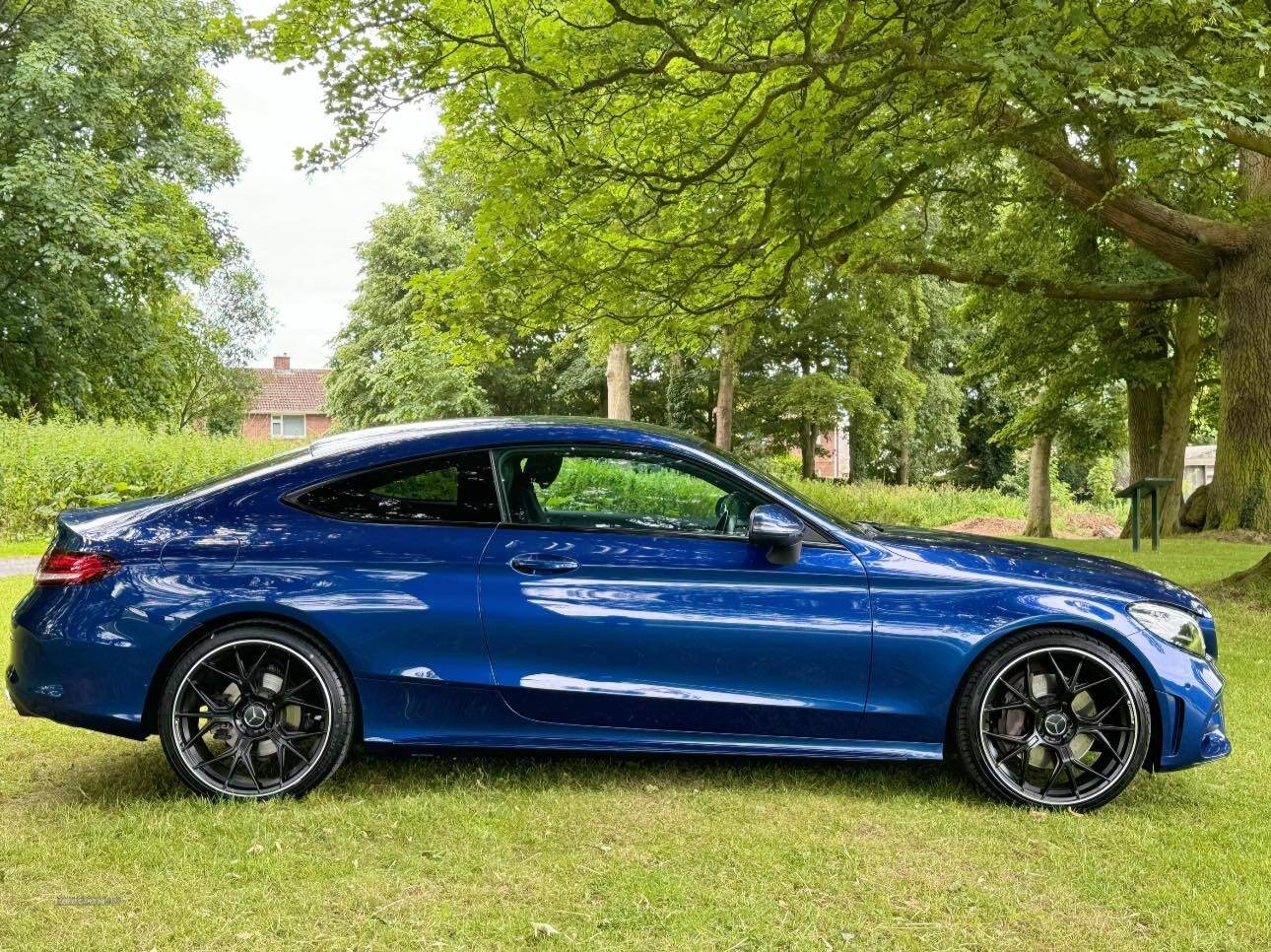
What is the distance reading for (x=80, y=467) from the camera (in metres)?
16.5

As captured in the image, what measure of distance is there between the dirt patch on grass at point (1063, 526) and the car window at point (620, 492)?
22.7 m

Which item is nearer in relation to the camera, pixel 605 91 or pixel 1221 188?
pixel 605 91

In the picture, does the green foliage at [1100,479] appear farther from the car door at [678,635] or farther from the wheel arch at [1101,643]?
the car door at [678,635]

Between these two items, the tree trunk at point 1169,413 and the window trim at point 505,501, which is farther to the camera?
the tree trunk at point 1169,413

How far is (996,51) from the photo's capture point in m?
7.37

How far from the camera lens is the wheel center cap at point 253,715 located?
4348 mm

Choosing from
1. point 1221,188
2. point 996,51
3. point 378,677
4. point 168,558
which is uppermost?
point 1221,188

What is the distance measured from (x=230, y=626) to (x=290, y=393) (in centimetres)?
6924

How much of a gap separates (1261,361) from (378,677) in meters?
14.8

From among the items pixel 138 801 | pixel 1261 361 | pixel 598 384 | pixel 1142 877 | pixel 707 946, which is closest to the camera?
pixel 707 946

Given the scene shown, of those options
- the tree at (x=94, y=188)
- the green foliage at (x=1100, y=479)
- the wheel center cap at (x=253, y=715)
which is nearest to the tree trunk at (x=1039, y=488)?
the green foliage at (x=1100, y=479)

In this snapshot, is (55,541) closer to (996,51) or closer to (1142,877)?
(1142,877)

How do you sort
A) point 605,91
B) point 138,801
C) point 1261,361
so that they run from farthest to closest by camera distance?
point 1261,361 < point 605,91 < point 138,801

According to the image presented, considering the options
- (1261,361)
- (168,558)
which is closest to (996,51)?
(168,558)
